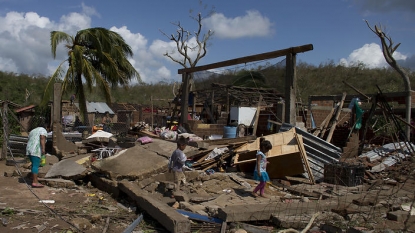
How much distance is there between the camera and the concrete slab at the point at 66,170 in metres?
9.17

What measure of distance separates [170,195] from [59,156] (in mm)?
6025

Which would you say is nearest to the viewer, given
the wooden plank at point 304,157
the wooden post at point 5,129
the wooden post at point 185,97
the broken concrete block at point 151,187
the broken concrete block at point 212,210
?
the broken concrete block at point 212,210

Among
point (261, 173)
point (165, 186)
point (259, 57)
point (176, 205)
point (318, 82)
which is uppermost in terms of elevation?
point (318, 82)

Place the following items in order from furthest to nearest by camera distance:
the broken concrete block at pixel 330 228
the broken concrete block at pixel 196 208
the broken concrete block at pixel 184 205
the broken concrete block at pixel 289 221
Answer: the broken concrete block at pixel 184 205 < the broken concrete block at pixel 196 208 < the broken concrete block at pixel 289 221 < the broken concrete block at pixel 330 228

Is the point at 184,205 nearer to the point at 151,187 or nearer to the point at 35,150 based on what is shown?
the point at 151,187

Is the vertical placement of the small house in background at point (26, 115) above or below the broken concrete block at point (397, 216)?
above

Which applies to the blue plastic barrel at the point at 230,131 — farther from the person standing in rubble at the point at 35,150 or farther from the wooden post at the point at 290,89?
the person standing in rubble at the point at 35,150

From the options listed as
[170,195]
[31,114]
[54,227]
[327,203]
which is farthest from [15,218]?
[31,114]

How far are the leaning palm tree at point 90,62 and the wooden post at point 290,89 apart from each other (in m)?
10.4

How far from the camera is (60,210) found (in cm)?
673

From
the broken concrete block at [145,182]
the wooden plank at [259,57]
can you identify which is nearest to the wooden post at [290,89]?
the wooden plank at [259,57]

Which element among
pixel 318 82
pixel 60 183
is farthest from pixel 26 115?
pixel 318 82

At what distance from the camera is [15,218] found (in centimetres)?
620

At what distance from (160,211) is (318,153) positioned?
5502 millimetres
